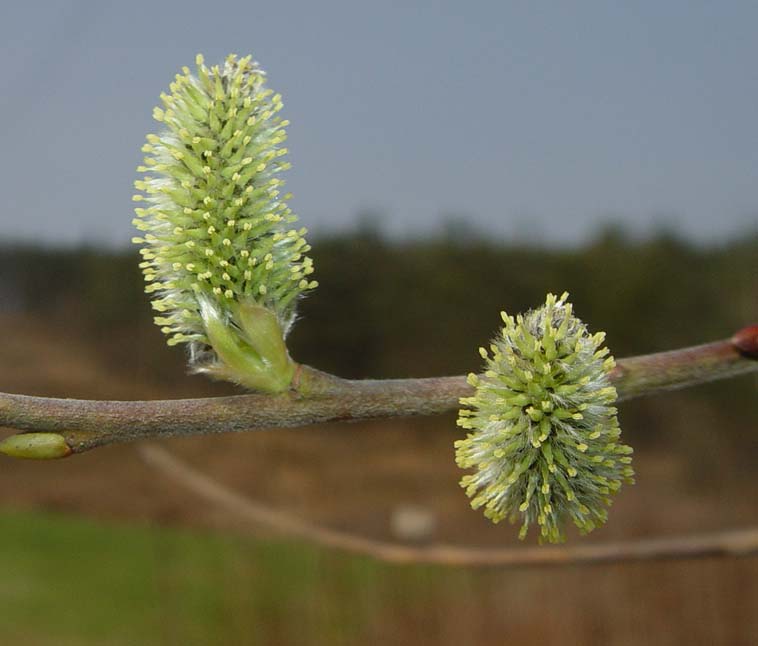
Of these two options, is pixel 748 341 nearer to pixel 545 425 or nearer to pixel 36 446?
pixel 545 425

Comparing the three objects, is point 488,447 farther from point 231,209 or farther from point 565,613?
point 565,613

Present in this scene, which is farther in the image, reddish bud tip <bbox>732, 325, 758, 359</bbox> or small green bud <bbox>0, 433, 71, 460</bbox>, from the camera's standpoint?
reddish bud tip <bbox>732, 325, 758, 359</bbox>

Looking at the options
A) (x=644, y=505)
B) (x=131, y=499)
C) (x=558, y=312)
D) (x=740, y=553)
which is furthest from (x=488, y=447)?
(x=131, y=499)

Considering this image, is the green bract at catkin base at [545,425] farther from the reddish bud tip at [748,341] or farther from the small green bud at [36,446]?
the small green bud at [36,446]

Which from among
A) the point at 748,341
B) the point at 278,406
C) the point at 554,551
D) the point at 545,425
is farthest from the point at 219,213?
the point at 554,551

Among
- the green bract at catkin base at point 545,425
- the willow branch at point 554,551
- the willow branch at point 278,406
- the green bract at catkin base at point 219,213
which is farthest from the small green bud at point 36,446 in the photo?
the willow branch at point 554,551

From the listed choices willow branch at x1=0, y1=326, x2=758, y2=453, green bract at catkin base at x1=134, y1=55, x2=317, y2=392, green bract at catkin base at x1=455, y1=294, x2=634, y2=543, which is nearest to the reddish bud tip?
willow branch at x1=0, y1=326, x2=758, y2=453

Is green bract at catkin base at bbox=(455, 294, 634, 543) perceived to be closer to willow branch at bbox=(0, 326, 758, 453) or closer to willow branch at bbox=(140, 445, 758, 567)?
willow branch at bbox=(0, 326, 758, 453)
